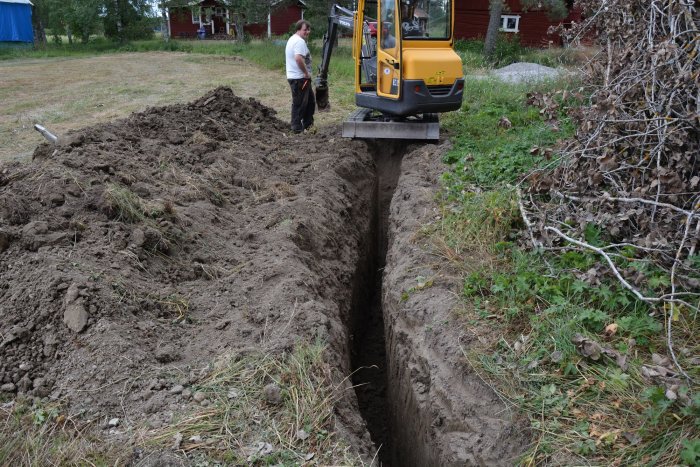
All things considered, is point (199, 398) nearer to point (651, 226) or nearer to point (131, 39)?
point (651, 226)

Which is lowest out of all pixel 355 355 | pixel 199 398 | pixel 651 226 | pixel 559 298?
pixel 355 355

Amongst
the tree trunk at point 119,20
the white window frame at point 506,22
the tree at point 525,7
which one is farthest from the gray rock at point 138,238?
the tree trunk at point 119,20

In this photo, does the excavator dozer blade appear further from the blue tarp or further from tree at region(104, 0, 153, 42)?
tree at region(104, 0, 153, 42)

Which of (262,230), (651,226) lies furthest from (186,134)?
(651,226)

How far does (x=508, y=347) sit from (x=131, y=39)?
3512 centimetres

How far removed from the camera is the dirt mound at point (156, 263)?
12.2ft

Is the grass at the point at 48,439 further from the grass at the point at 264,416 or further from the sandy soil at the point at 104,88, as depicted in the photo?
the sandy soil at the point at 104,88

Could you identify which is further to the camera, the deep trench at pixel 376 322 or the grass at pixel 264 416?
the deep trench at pixel 376 322

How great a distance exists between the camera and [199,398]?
3.45 meters

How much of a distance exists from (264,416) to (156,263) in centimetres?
222

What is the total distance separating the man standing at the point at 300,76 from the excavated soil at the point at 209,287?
2.29 m

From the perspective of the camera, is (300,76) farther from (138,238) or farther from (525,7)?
(525,7)

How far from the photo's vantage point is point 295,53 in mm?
9656

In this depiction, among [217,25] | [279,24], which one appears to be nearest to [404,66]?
[279,24]
